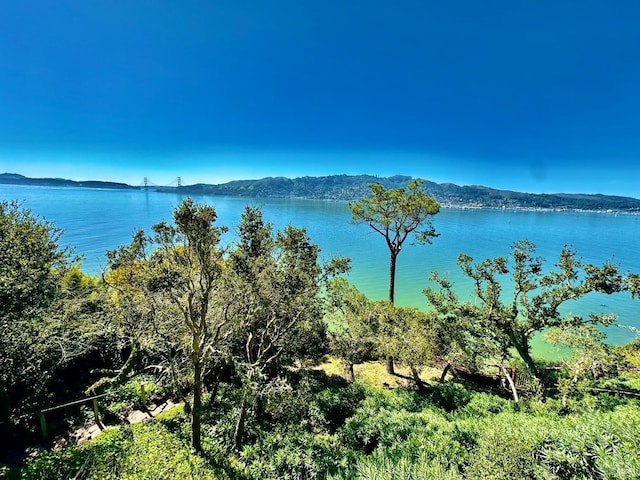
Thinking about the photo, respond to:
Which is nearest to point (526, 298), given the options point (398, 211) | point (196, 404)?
point (398, 211)

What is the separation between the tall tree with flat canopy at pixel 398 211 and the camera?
16125mm

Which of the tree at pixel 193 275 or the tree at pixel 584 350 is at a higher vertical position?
the tree at pixel 193 275

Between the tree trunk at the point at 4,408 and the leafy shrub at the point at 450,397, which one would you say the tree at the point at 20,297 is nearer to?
the tree trunk at the point at 4,408

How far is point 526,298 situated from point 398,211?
7.20m

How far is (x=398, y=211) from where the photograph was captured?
1672cm

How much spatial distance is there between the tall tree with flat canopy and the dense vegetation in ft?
1.82

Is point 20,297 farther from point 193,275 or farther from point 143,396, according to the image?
point 143,396

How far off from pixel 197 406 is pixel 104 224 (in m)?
75.8

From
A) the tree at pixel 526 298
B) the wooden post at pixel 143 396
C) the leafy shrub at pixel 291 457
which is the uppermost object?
the tree at pixel 526 298

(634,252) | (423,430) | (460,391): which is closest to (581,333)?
(460,391)

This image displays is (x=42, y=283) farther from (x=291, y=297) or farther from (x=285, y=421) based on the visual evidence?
(x=285, y=421)

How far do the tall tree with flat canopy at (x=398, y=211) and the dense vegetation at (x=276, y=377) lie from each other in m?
0.55

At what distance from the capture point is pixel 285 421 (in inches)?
407

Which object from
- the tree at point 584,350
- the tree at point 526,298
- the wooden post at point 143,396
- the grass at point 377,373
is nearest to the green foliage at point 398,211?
the tree at point 526,298
